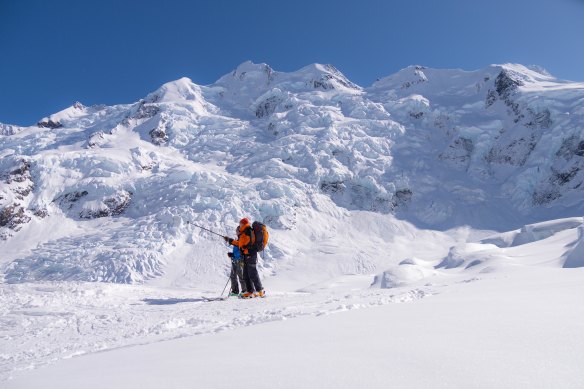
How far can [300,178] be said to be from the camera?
46938 mm

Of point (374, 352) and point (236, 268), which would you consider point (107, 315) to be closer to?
point (236, 268)

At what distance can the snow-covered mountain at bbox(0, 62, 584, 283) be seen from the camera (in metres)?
38.3

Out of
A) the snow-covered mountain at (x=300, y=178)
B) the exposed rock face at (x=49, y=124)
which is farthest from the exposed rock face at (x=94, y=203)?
the exposed rock face at (x=49, y=124)

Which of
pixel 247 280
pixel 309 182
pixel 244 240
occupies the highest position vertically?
pixel 309 182

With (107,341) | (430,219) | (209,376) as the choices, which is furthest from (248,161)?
(209,376)

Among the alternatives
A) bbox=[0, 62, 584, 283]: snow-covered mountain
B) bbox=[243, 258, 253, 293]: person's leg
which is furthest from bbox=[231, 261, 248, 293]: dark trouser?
bbox=[0, 62, 584, 283]: snow-covered mountain

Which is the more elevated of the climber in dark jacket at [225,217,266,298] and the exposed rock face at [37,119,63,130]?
the exposed rock face at [37,119,63,130]

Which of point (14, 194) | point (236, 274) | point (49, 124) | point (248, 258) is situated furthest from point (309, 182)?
point (49, 124)

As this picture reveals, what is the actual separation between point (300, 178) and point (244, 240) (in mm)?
36399

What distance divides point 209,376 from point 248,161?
47.9 meters

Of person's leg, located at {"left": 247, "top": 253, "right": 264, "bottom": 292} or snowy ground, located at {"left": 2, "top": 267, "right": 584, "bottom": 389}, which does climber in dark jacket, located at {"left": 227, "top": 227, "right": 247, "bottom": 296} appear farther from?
snowy ground, located at {"left": 2, "top": 267, "right": 584, "bottom": 389}

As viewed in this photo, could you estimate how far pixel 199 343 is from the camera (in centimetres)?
427

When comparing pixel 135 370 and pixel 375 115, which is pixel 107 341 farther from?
pixel 375 115

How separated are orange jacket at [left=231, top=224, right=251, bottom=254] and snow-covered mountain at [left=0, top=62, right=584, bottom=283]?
80.2 feet
